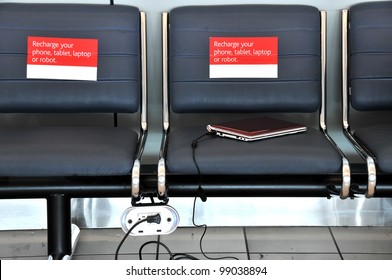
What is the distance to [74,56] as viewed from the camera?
227 cm

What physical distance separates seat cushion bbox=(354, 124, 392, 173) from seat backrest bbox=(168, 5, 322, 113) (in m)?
0.26

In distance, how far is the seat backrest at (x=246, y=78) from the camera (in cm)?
226

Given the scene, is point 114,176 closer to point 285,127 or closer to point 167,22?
point 285,127

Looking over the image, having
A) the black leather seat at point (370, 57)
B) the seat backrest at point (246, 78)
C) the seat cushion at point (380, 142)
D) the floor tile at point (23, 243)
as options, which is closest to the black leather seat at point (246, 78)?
the seat backrest at point (246, 78)

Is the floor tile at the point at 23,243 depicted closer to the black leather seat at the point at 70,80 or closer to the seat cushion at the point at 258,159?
the black leather seat at the point at 70,80

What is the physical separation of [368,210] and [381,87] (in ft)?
1.92

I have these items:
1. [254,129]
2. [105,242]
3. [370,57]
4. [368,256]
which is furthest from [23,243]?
[370,57]

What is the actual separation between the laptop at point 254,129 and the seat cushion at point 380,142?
0.76 ft

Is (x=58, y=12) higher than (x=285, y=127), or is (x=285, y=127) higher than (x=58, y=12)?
(x=58, y=12)

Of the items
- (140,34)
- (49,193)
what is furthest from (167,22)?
(49,193)

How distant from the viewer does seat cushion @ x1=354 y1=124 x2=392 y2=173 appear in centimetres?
182

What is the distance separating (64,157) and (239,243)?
927 millimetres

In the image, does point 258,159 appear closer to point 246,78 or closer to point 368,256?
point 246,78

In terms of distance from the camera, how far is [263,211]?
99.8 inches
